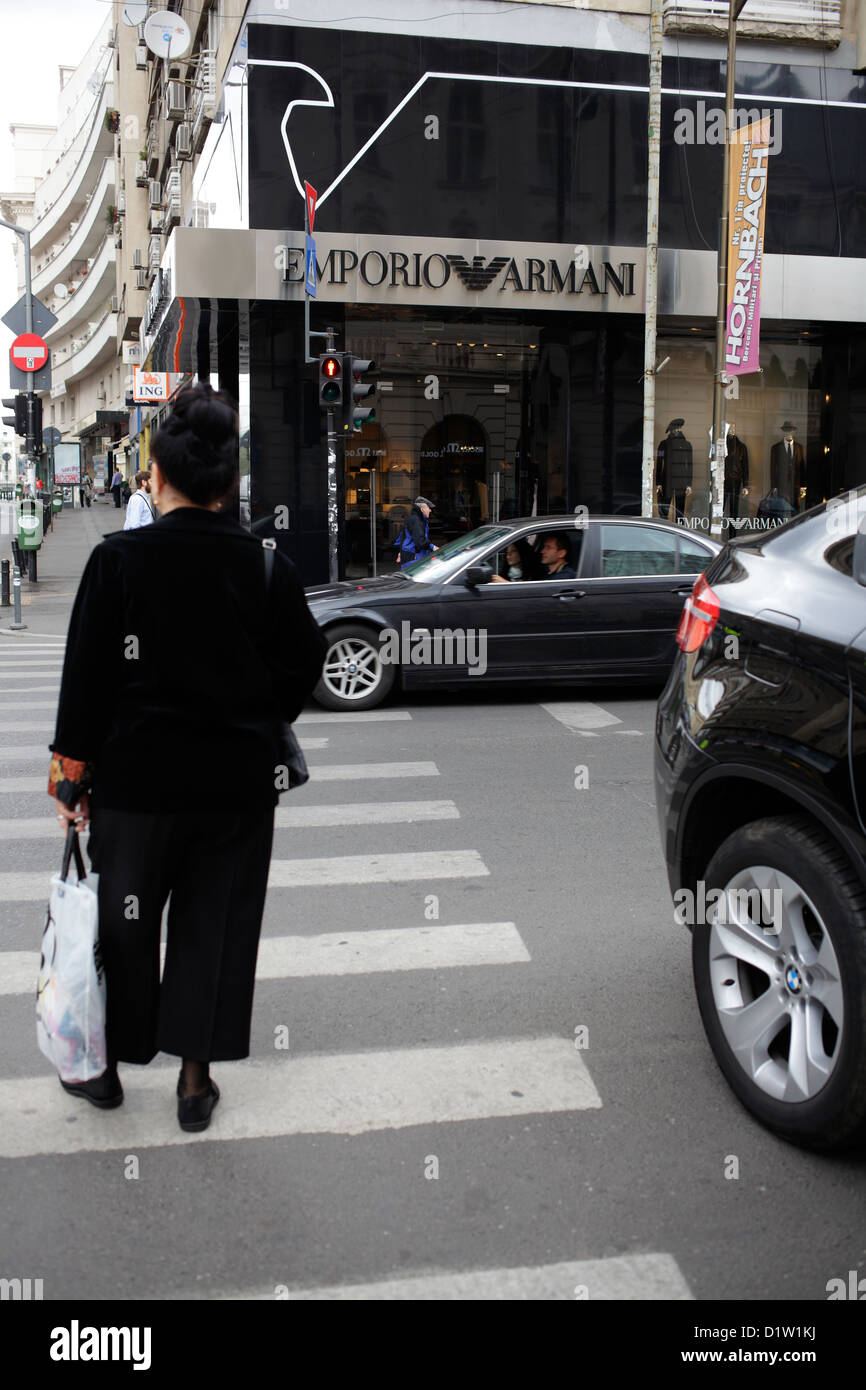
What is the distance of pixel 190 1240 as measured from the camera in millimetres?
2863

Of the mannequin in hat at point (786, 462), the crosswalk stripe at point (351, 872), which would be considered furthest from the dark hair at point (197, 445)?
the mannequin in hat at point (786, 462)

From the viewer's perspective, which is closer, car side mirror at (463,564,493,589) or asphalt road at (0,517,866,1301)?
asphalt road at (0,517,866,1301)

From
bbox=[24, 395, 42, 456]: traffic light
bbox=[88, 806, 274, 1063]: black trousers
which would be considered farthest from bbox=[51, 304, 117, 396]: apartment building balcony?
bbox=[88, 806, 274, 1063]: black trousers

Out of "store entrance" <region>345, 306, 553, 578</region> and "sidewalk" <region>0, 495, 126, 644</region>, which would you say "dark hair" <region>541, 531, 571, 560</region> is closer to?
"sidewalk" <region>0, 495, 126, 644</region>

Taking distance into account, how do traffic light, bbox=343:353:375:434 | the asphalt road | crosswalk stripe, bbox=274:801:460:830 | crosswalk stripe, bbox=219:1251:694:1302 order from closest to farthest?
crosswalk stripe, bbox=219:1251:694:1302, the asphalt road, crosswalk stripe, bbox=274:801:460:830, traffic light, bbox=343:353:375:434

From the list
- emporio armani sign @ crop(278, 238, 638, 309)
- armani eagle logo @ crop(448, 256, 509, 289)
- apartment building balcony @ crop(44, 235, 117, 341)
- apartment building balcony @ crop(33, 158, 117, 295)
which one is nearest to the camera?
emporio armani sign @ crop(278, 238, 638, 309)

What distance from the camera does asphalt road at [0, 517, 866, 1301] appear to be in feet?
9.09

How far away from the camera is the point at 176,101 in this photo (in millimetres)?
28172

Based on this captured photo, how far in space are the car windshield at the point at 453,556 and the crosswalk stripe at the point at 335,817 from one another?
361cm

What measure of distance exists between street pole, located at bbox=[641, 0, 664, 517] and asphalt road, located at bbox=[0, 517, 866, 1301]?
13.6 meters

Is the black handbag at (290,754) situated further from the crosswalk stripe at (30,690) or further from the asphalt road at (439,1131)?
the crosswalk stripe at (30,690)

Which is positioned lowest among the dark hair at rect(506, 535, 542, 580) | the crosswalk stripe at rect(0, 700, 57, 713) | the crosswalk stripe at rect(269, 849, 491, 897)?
the crosswalk stripe at rect(0, 700, 57, 713)

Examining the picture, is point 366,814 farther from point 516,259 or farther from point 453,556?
point 516,259
